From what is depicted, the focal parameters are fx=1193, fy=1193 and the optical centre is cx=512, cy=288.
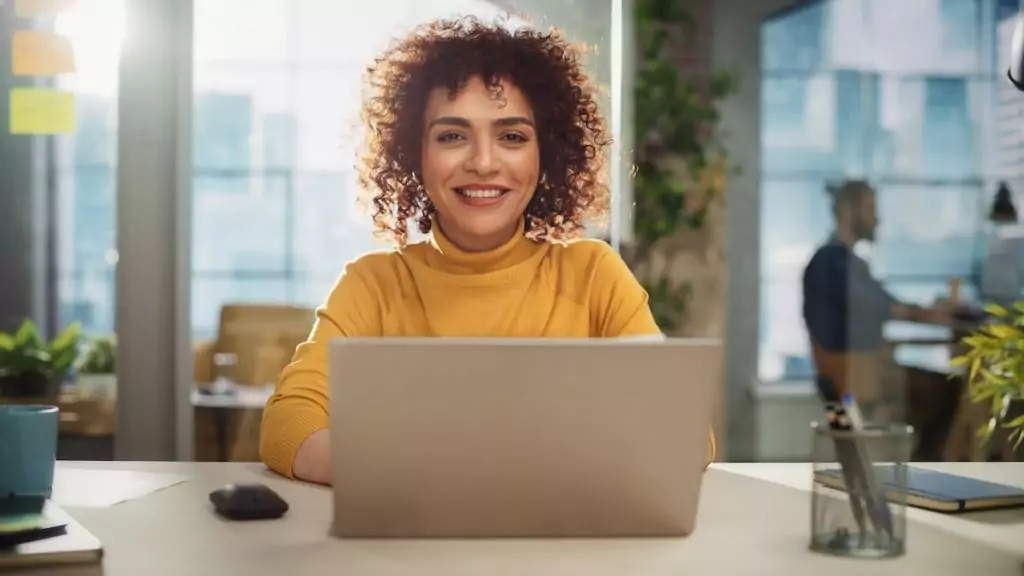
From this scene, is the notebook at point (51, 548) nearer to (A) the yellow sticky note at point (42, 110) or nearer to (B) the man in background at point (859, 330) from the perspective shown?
(A) the yellow sticky note at point (42, 110)

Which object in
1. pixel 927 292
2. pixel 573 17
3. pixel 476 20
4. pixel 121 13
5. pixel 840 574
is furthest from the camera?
pixel 927 292

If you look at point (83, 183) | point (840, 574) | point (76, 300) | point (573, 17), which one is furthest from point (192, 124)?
point (840, 574)

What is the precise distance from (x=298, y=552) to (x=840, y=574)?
20.3 inches

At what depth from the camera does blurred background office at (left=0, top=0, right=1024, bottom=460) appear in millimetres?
3656

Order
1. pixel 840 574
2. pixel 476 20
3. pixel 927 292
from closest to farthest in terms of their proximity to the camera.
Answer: pixel 840 574, pixel 476 20, pixel 927 292

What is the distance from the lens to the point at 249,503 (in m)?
1.34

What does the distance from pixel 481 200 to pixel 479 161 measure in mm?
74

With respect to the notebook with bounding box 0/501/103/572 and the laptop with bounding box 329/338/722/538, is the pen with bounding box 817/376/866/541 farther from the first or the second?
the notebook with bounding box 0/501/103/572

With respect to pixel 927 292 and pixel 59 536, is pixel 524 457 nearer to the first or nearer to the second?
pixel 59 536

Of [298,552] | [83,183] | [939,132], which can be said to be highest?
[939,132]

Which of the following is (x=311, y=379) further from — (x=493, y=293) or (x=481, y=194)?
(x=481, y=194)

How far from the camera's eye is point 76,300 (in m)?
3.76

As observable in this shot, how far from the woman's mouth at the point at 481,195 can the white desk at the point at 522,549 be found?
0.85 meters

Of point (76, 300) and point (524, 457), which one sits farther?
point (76, 300)
